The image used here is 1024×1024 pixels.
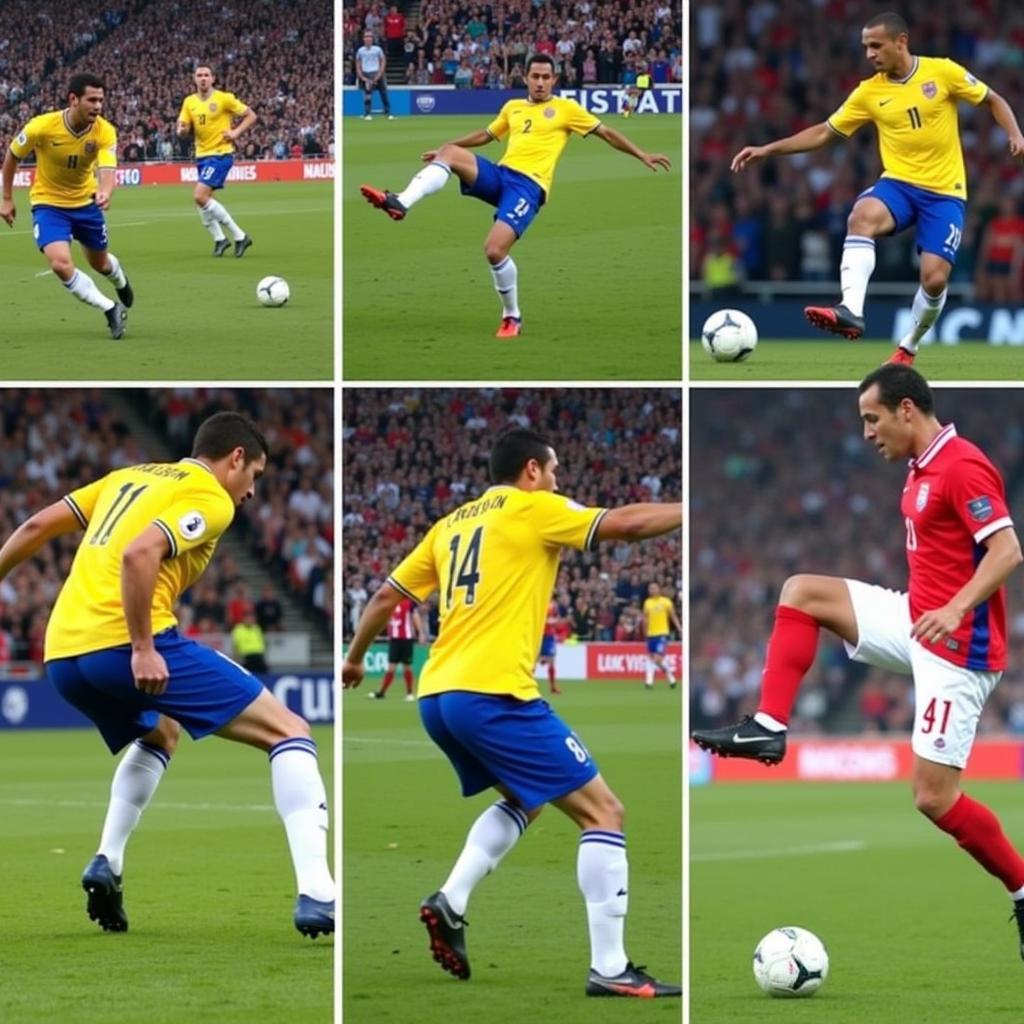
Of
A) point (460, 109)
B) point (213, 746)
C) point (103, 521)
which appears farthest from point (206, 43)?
point (103, 521)

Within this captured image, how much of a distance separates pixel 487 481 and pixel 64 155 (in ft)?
20.0

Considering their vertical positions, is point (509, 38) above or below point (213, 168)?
above

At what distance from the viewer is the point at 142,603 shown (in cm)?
604

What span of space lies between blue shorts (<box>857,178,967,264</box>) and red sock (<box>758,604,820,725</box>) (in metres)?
3.52

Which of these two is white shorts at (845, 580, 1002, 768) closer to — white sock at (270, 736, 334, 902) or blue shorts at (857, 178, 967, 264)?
white sock at (270, 736, 334, 902)

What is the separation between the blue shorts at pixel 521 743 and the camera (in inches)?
241

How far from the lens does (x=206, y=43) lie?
17.8 metres

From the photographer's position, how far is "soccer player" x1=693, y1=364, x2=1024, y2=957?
5961 mm

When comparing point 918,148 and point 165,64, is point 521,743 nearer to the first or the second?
point 918,148

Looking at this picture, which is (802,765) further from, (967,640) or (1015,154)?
(967,640)

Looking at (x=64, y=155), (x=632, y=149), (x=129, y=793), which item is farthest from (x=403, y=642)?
(x=129, y=793)

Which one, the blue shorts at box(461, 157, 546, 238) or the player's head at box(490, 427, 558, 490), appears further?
the blue shorts at box(461, 157, 546, 238)

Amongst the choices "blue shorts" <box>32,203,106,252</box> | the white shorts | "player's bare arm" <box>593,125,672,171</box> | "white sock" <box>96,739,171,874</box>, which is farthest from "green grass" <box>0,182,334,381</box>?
the white shorts

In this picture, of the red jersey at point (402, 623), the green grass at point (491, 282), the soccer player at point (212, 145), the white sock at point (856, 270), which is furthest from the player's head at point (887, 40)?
the red jersey at point (402, 623)
